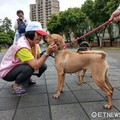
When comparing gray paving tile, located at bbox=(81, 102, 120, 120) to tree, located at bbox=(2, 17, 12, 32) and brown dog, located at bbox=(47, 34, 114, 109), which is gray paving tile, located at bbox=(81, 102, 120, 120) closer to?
brown dog, located at bbox=(47, 34, 114, 109)

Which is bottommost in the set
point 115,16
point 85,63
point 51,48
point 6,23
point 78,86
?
point 78,86

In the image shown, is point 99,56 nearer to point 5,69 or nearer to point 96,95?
point 96,95

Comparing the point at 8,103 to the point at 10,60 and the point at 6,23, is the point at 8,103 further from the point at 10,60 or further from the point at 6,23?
the point at 6,23

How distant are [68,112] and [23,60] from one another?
1.68m

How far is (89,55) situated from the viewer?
484cm

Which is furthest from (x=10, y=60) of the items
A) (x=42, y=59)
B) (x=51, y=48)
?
(x=51, y=48)

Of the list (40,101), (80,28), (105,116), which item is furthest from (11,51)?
(80,28)

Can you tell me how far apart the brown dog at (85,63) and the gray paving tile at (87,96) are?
0.40 m

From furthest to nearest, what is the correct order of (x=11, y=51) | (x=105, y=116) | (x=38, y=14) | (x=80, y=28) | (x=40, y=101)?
1. (x=38, y=14)
2. (x=80, y=28)
3. (x=11, y=51)
4. (x=40, y=101)
5. (x=105, y=116)

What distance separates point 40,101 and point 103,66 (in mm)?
1487

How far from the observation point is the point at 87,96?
535cm

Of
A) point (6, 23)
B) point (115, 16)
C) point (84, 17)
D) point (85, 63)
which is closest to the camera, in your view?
point (85, 63)

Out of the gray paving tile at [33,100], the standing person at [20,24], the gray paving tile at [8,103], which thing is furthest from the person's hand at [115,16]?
the standing person at [20,24]

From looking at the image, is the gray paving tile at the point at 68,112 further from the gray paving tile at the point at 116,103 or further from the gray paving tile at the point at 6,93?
the gray paving tile at the point at 6,93
